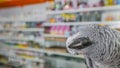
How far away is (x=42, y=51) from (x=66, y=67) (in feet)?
3.88

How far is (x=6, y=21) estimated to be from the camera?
5.62 meters

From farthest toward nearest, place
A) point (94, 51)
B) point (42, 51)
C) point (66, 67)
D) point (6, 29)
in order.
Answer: point (6, 29) → point (42, 51) → point (66, 67) → point (94, 51)

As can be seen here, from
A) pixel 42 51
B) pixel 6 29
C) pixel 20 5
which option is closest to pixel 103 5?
pixel 42 51

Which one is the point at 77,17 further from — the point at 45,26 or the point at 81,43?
the point at 81,43

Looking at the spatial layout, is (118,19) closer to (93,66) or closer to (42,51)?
(42,51)

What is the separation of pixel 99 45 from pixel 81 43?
0.22 feet

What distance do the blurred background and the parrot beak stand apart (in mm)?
1594

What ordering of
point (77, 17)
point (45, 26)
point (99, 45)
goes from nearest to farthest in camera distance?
point (99, 45) → point (77, 17) → point (45, 26)

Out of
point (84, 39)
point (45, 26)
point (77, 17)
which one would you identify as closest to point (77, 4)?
point (77, 17)

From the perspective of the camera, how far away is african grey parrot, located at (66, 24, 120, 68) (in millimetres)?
710

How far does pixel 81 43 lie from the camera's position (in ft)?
2.40

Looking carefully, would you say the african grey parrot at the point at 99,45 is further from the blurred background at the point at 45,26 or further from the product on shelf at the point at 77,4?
the product on shelf at the point at 77,4

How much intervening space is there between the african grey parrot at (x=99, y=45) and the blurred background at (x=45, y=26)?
158cm

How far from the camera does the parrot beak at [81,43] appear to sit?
73 cm
